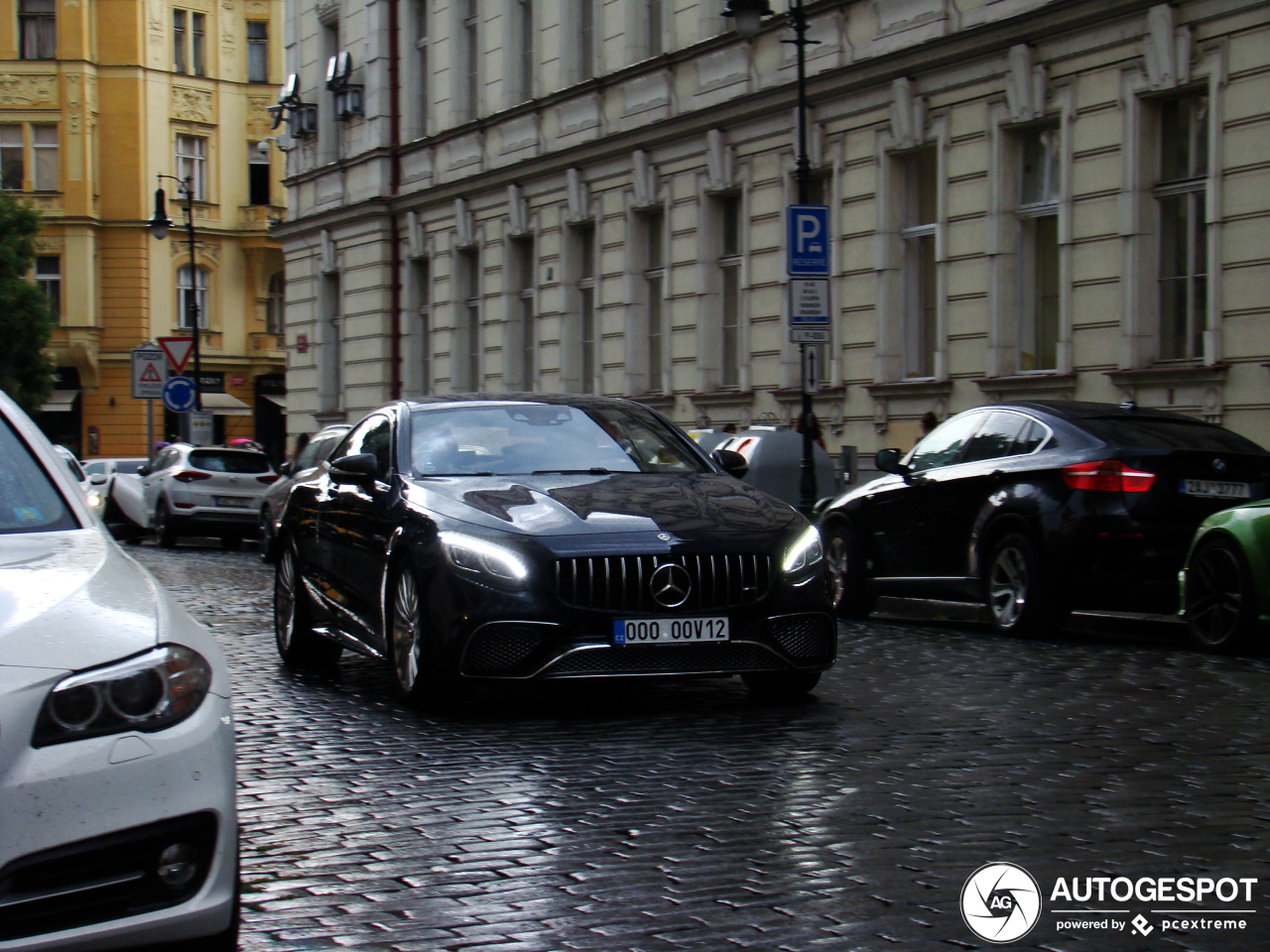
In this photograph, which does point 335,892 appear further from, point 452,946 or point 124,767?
point 124,767

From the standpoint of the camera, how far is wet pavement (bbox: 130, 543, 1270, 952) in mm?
4945

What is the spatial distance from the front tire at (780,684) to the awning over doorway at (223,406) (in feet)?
176

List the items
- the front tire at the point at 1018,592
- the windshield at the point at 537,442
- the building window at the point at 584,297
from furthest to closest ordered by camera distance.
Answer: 1. the building window at the point at 584,297
2. the front tire at the point at 1018,592
3. the windshield at the point at 537,442

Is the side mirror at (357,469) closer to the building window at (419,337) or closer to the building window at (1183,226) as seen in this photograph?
the building window at (1183,226)

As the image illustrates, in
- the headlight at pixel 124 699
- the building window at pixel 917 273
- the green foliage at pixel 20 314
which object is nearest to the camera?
the headlight at pixel 124 699

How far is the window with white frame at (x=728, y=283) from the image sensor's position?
90.8 feet

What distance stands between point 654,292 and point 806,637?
21616mm

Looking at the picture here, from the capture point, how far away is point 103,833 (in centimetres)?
380

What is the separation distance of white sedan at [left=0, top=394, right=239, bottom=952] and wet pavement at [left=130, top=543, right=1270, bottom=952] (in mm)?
859

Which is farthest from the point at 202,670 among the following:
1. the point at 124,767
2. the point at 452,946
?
the point at 452,946

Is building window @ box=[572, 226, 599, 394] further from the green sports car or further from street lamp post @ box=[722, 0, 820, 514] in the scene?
the green sports car

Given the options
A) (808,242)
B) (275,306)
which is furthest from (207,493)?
(275,306)

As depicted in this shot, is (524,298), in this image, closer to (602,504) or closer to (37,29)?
(602,504)

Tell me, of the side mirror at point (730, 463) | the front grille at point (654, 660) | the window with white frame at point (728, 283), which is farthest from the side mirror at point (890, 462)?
the window with white frame at point (728, 283)
